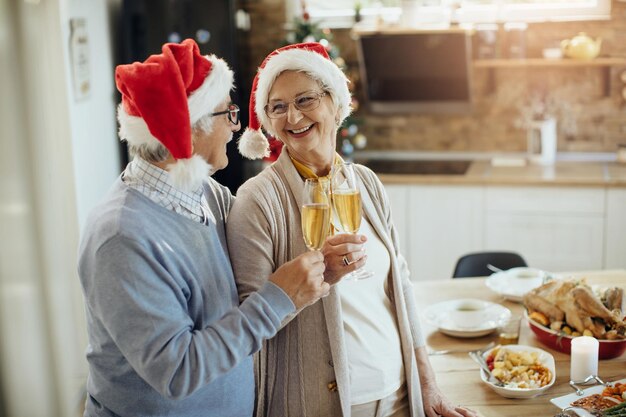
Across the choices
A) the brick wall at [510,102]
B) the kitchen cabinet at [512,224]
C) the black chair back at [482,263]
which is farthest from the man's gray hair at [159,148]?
the brick wall at [510,102]

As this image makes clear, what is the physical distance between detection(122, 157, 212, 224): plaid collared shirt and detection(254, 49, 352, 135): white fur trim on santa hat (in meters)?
0.42

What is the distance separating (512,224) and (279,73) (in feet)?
9.65

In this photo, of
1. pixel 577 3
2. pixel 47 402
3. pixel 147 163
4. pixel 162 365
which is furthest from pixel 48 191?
pixel 577 3

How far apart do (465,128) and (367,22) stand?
982 mm

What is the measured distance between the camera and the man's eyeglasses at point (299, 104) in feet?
6.01

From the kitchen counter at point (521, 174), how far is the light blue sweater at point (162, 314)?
3.01 metres

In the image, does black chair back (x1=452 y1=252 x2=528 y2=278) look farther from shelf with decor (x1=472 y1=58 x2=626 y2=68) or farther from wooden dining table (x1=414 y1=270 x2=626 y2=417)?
shelf with decor (x1=472 y1=58 x2=626 y2=68)

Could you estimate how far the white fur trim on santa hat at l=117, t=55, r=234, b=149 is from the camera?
1.47 metres

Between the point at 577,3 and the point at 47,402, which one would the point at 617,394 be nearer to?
the point at 47,402

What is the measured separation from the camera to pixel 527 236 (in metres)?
4.45

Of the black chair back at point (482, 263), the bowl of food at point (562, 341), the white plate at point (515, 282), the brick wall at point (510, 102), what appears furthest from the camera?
the brick wall at point (510, 102)

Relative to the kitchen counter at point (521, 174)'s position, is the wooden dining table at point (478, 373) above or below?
below

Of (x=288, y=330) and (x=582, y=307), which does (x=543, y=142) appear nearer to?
(x=582, y=307)

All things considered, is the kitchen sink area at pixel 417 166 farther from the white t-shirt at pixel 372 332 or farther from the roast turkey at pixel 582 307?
the white t-shirt at pixel 372 332
